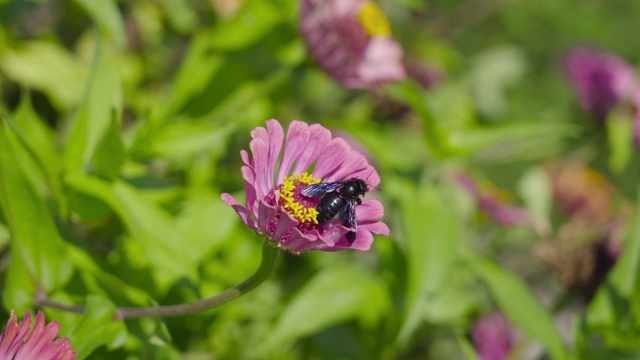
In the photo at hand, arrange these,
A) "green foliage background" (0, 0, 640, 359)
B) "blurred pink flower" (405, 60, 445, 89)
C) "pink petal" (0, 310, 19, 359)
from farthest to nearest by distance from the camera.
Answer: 1. "blurred pink flower" (405, 60, 445, 89)
2. "green foliage background" (0, 0, 640, 359)
3. "pink petal" (0, 310, 19, 359)

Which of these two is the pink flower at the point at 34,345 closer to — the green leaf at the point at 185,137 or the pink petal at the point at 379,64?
the green leaf at the point at 185,137

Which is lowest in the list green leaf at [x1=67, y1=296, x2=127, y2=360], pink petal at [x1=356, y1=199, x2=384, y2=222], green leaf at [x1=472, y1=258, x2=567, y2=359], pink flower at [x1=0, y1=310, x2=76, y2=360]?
green leaf at [x1=472, y1=258, x2=567, y2=359]

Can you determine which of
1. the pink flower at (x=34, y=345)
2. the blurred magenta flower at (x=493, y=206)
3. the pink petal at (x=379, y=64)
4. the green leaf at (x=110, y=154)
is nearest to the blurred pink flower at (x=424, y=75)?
the blurred magenta flower at (x=493, y=206)

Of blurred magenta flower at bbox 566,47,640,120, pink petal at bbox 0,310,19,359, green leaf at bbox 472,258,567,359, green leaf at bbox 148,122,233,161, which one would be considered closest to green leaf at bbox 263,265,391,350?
green leaf at bbox 472,258,567,359

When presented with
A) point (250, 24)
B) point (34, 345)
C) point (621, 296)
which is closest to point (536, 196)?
point (621, 296)

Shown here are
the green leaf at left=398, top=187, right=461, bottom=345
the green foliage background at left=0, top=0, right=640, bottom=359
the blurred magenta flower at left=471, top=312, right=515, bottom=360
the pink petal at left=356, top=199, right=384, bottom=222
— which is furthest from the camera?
Answer: the blurred magenta flower at left=471, top=312, right=515, bottom=360

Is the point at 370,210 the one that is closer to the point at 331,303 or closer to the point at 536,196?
the point at 331,303

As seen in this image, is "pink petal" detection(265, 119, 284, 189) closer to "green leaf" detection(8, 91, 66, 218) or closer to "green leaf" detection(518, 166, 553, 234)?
"green leaf" detection(8, 91, 66, 218)
